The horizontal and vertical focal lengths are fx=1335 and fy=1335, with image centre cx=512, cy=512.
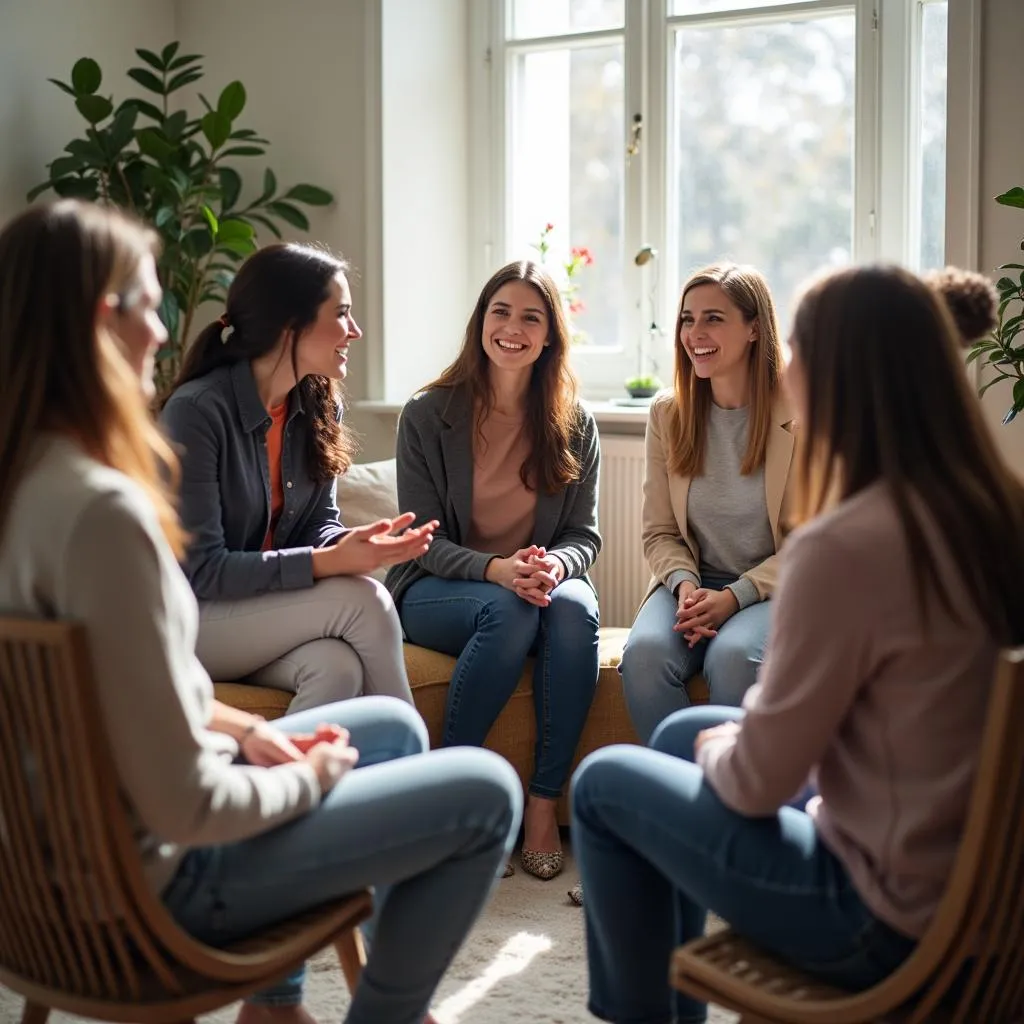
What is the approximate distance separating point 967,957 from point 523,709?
1.60 meters

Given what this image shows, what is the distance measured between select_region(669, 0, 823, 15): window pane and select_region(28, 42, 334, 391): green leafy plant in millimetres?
1172

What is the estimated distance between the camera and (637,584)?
152 inches

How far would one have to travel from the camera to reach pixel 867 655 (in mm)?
1292

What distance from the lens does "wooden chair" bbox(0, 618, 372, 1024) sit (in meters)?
1.26

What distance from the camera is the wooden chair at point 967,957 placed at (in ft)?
3.97

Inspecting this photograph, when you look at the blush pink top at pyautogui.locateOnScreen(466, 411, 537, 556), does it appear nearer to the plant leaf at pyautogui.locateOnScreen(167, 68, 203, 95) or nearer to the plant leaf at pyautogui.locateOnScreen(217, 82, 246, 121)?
the plant leaf at pyautogui.locateOnScreen(217, 82, 246, 121)

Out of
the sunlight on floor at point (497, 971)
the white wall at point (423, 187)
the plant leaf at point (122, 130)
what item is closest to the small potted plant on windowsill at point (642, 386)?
the white wall at point (423, 187)

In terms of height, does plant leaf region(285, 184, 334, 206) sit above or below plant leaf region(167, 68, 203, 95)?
below

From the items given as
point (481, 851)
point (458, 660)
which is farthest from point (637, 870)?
point (458, 660)

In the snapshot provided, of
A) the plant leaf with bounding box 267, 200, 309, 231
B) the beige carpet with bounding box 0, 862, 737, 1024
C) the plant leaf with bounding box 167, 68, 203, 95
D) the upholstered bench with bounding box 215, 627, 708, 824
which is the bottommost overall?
the beige carpet with bounding box 0, 862, 737, 1024

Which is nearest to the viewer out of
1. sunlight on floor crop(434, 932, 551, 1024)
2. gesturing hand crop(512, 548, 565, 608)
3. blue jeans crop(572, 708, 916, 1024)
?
blue jeans crop(572, 708, 916, 1024)

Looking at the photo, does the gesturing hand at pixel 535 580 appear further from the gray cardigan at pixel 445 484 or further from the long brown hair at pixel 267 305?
the long brown hair at pixel 267 305

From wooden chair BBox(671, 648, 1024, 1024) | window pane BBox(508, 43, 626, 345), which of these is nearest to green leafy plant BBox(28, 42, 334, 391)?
window pane BBox(508, 43, 626, 345)

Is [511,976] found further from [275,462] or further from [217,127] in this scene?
[217,127]
